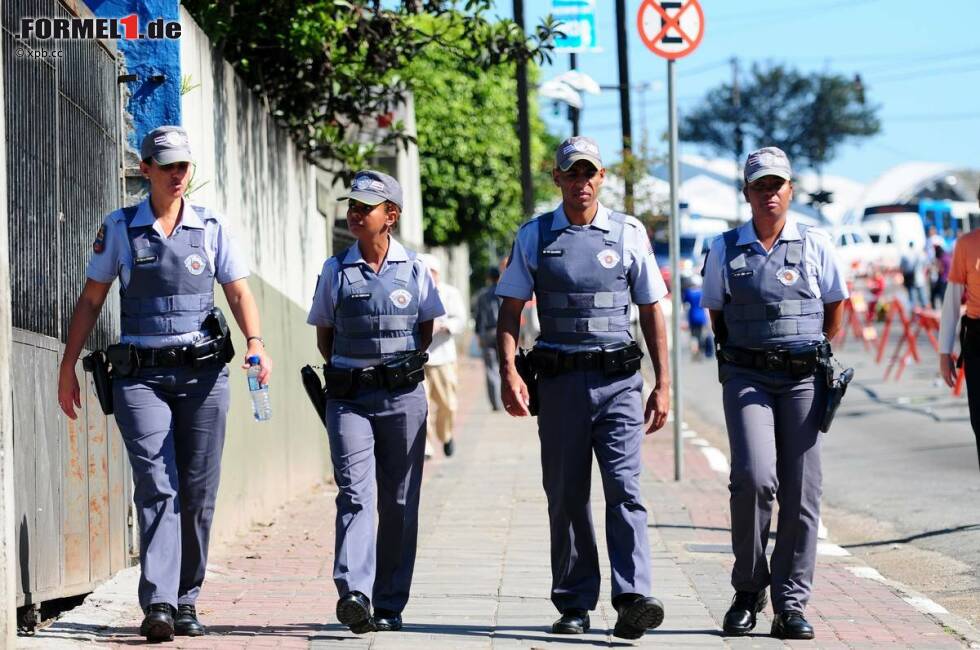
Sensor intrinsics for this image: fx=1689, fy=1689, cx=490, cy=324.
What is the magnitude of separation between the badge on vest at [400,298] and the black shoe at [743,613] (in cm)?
175

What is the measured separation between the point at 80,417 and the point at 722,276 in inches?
115

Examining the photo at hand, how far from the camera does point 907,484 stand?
42.7 ft

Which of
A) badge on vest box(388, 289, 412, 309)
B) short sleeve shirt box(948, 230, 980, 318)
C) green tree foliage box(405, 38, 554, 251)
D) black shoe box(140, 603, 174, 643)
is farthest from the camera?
green tree foliage box(405, 38, 554, 251)

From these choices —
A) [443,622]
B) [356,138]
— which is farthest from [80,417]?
[356,138]

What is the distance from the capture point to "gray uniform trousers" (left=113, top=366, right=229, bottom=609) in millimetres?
6398

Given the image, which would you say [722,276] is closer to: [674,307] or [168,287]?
[168,287]

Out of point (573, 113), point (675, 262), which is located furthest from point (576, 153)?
point (573, 113)

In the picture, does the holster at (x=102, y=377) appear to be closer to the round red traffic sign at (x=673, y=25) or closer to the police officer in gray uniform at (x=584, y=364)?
the police officer in gray uniform at (x=584, y=364)

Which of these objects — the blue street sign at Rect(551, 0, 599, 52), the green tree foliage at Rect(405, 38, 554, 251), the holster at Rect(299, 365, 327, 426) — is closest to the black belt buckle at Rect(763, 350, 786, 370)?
the holster at Rect(299, 365, 327, 426)

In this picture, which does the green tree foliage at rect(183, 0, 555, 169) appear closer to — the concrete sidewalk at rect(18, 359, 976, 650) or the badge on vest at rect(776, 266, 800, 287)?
the concrete sidewalk at rect(18, 359, 976, 650)

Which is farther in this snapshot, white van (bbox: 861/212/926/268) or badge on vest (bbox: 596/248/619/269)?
white van (bbox: 861/212/926/268)

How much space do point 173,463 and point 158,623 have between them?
0.64 meters

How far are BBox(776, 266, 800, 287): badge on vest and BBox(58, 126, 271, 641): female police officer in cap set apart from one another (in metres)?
2.05

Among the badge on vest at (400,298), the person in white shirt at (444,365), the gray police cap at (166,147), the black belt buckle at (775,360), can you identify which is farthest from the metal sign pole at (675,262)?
the gray police cap at (166,147)
